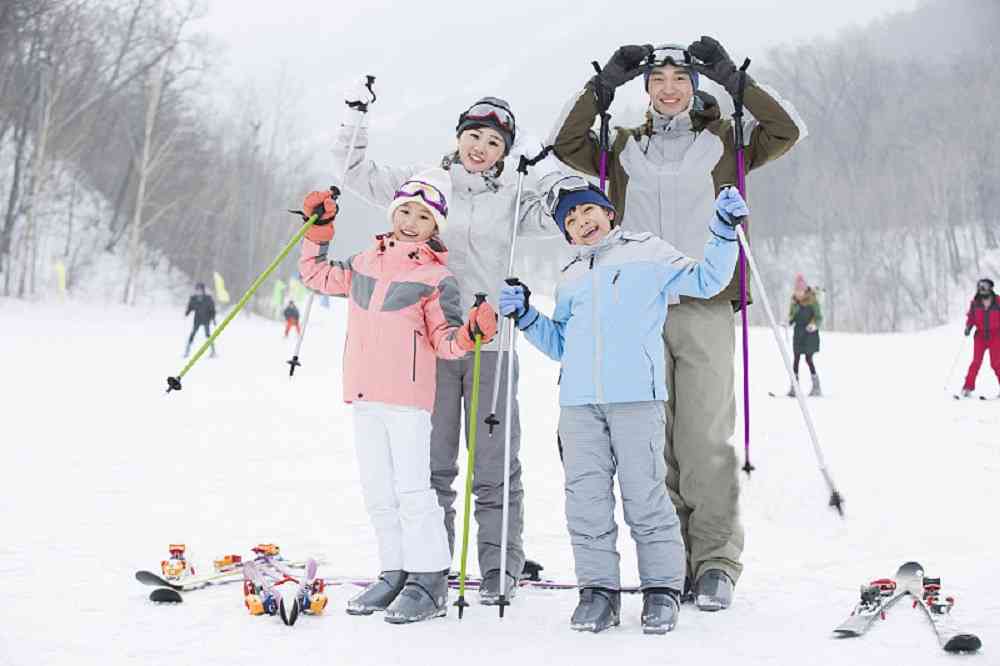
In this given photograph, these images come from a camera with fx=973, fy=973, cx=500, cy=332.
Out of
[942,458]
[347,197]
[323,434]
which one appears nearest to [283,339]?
[323,434]

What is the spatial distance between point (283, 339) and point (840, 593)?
889 inches

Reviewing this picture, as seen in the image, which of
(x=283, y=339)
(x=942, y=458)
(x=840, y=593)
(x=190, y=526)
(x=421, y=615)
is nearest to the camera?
(x=421, y=615)

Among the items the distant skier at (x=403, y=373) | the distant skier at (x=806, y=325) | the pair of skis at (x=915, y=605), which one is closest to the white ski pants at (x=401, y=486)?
the distant skier at (x=403, y=373)

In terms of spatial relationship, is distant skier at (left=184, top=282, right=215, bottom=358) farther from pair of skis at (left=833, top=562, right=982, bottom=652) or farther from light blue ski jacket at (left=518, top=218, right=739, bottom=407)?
pair of skis at (left=833, top=562, right=982, bottom=652)

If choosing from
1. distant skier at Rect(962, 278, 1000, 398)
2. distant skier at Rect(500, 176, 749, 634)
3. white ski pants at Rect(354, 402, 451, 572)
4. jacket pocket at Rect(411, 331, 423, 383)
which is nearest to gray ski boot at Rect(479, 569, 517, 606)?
white ski pants at Rect(354, 402, 451, 572)

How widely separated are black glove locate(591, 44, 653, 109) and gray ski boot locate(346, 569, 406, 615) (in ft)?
6.66

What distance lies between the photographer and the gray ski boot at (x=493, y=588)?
3.67 metres

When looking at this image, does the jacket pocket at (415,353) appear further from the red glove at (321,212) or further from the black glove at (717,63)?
the black glove at (717,63)

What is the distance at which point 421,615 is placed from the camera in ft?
11.2

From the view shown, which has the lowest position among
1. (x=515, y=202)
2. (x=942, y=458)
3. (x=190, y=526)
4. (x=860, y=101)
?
(x=190, y=526)

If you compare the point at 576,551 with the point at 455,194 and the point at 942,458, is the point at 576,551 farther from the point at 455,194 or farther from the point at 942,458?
the point at 942,458

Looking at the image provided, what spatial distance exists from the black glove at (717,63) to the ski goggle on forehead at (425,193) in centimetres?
112

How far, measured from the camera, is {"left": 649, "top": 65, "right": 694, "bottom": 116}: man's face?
3.78 m

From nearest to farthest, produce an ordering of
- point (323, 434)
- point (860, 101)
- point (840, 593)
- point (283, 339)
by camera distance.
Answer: point (840, 593)
point (323, 434)
point (283, 339)
point (860, 101)
